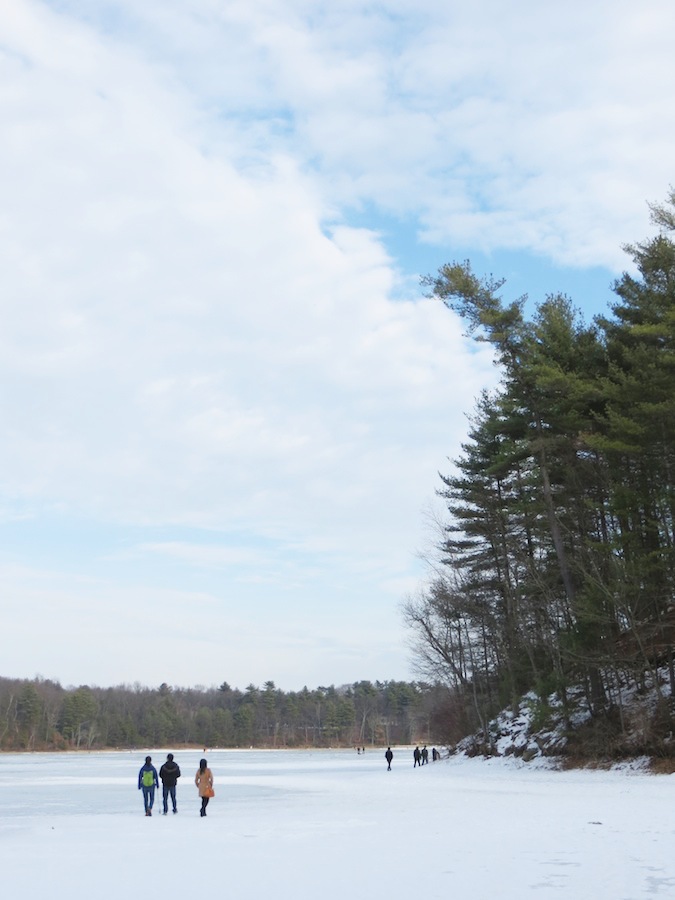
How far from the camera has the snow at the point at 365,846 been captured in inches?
335

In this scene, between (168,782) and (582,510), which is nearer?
(168,782)

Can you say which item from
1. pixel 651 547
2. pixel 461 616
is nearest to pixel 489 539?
pixel 461 616

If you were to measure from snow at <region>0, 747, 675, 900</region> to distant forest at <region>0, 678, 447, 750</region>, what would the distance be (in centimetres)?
11273

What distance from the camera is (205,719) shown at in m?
159

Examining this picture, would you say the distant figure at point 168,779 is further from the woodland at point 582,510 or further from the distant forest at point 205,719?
the distant forest at point 205,719

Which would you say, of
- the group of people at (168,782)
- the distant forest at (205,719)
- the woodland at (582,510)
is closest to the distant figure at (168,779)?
the group of people at (168,782)

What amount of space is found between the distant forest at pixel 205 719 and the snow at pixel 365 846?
11273 centimetres

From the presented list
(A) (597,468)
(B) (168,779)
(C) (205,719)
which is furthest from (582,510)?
(C) (205,719)

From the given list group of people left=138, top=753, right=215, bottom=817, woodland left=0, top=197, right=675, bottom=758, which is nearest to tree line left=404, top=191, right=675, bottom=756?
woodland left=0, top=197, right=675, bottom=758

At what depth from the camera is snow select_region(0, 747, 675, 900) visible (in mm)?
8508

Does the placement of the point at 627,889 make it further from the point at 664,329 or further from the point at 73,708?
the point at 73,708

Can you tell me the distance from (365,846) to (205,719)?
156447mm

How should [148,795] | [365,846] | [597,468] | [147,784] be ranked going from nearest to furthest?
[365,846], [147,784], [148,795], [597,468]

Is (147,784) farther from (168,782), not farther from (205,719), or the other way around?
(205,719)
